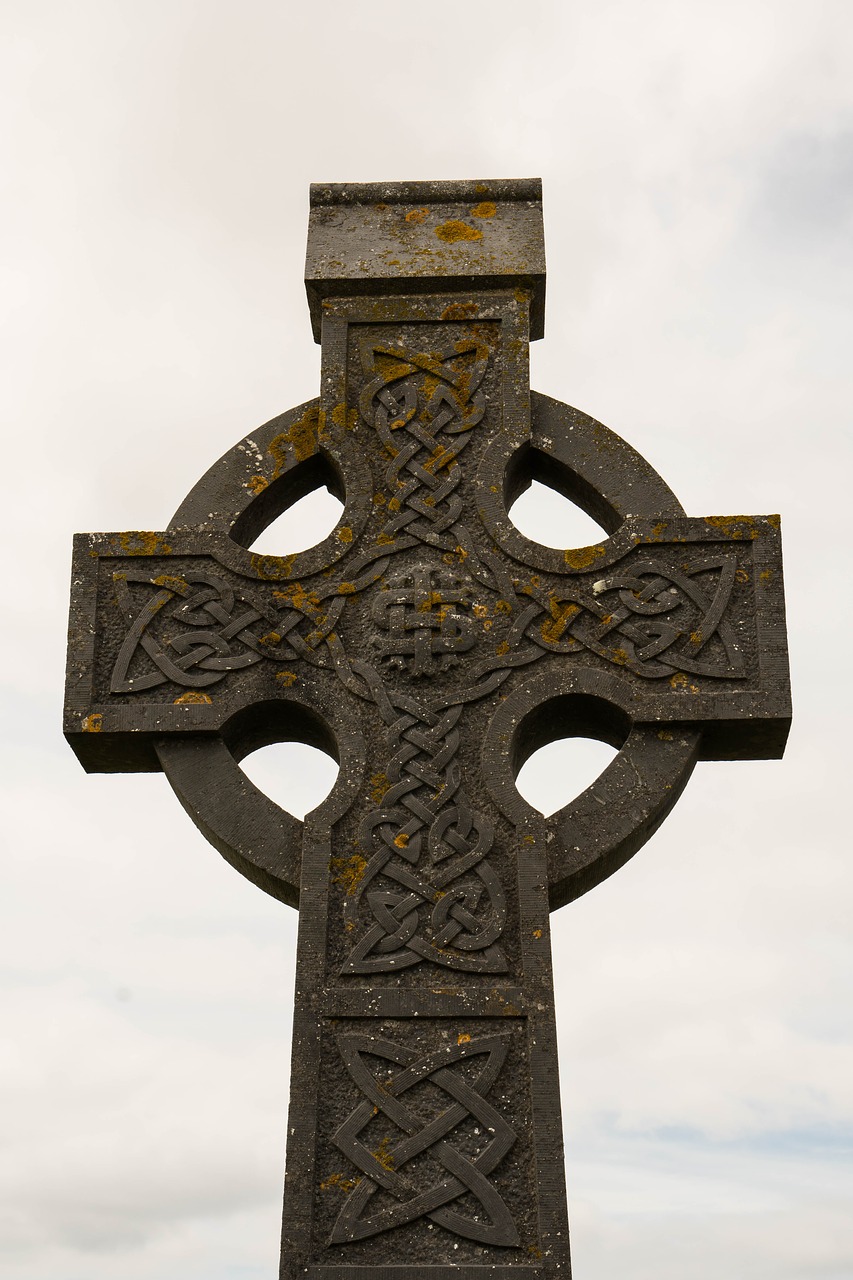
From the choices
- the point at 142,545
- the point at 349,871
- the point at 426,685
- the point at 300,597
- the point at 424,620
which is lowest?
the point at 349,871

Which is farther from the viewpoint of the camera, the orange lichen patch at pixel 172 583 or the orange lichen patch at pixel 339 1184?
the orange lichen patch at pixel 172 583

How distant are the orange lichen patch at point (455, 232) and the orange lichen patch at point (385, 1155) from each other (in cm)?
357

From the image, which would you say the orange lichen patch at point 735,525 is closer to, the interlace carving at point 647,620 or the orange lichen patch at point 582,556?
the interlace carving at point 647,620

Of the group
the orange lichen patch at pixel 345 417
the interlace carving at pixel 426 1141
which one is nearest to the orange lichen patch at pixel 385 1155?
the interlace carving at pixel 426 1141

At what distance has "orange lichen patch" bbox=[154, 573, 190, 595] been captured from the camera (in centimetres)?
598

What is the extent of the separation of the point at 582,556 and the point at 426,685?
0.81 m

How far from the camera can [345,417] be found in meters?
6.25

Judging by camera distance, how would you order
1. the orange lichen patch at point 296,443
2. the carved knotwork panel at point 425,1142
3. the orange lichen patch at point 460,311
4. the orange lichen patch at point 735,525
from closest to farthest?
the carved knotwork panel at point 425,1142
the orange lichen patch at point 735,525
the orange lichen patch at point 296,443
the orange lichen patch at point 460,311

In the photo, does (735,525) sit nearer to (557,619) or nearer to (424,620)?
(557,619)

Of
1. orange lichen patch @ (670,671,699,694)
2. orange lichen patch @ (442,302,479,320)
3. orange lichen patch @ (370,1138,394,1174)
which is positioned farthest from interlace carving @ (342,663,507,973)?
orange lichen patch @ (442,302,479,320)

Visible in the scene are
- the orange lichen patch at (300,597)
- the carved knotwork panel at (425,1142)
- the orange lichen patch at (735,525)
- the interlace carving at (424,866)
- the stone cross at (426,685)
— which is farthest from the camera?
the orange lichen patch at (735,525)

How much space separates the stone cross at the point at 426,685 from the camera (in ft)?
16.3

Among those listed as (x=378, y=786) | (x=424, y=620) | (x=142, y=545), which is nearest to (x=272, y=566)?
(x=142, y=545)

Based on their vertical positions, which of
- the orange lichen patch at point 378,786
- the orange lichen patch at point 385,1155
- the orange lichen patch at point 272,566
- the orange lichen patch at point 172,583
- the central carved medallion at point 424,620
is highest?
the orange lichen patch at point 272,566
